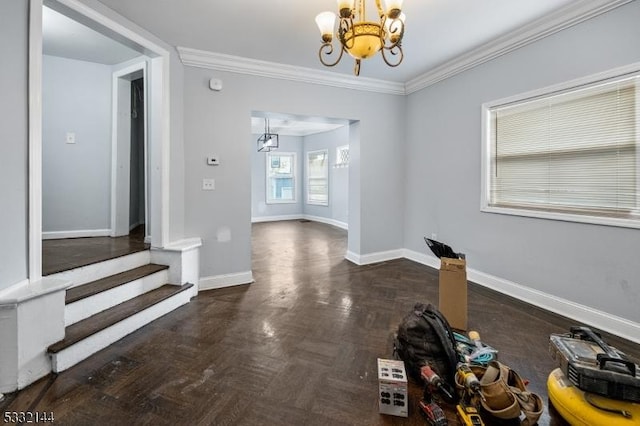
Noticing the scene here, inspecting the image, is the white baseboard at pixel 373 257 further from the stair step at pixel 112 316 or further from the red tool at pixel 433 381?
the red tool at pixel 433 381

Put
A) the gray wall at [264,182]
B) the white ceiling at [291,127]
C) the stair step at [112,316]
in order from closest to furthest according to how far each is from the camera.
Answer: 1. the stair step at [112,316]
2. the white ceiling at [291,127]
3. the gray wall at [264,182]

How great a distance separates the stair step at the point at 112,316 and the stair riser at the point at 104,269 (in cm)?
37

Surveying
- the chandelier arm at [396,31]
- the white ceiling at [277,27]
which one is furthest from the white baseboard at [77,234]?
the chandelier arm at [396,31]

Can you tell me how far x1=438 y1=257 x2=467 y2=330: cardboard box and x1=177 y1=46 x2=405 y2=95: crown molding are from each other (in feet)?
9.61

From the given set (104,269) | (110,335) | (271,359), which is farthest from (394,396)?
(104,269)

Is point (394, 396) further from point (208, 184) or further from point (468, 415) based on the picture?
point (208, 184)

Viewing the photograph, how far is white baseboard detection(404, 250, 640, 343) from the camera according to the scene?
2.40 meters

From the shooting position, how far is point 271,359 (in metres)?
2.13

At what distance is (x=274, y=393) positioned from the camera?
Answer: 1.79 meters

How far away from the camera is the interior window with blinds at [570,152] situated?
95.7 inches

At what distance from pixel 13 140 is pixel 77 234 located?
2.54 m

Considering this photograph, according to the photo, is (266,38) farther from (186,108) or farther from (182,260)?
(182,260)

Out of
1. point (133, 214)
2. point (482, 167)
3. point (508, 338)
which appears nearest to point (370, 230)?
point (482, 167)

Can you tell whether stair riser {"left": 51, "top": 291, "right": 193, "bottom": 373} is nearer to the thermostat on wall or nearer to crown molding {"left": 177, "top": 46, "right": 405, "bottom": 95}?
the thermostat on wall
